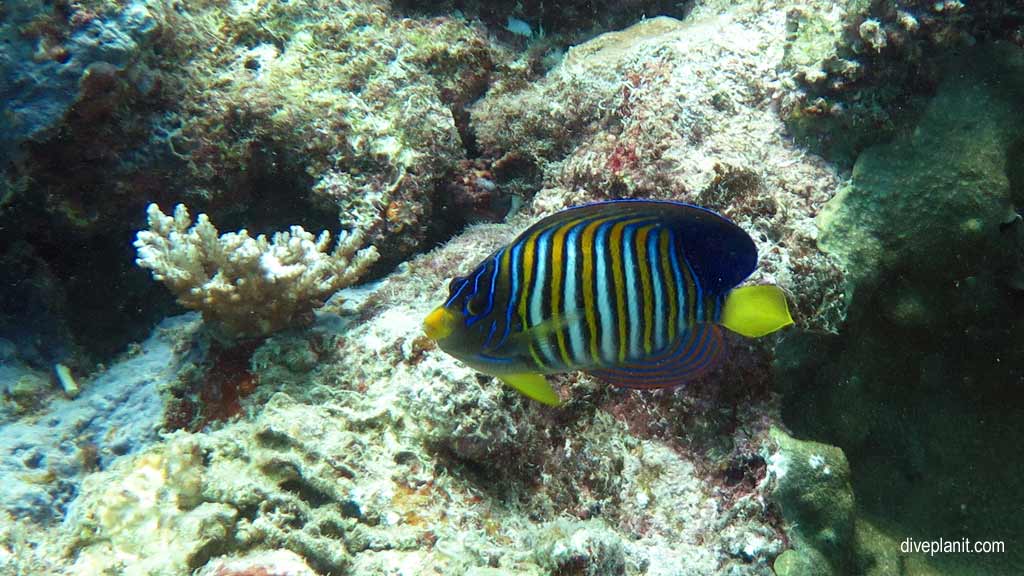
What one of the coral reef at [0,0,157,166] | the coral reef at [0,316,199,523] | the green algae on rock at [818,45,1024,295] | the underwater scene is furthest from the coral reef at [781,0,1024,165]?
the coral reef at [0,0,157,166]

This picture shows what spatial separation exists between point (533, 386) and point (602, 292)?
375mm

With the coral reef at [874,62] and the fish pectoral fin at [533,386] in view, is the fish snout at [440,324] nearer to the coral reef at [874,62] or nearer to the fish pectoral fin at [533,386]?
the fish pectoral fin at [533,386]

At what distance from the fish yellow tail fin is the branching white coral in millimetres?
2518

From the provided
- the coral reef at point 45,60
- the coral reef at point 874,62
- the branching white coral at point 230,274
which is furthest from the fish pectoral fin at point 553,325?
the coral reef at point 45,60

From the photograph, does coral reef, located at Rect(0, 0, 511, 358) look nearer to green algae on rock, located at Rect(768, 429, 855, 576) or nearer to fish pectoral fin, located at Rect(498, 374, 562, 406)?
fish pectoral fin, located at Rect(498, 374, 562, 406)

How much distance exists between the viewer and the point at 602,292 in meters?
1.56

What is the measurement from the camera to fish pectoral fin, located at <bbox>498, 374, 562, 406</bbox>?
1.70 m

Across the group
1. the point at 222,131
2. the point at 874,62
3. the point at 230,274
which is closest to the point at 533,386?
the point at 230,274

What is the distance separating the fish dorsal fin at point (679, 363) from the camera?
1706 mm

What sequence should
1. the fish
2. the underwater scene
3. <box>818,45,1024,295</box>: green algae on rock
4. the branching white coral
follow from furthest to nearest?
1. the branching white coral
2. <box>818,45,1024,295</box>: green algae on rock
3. the underwater scene
4. the fish

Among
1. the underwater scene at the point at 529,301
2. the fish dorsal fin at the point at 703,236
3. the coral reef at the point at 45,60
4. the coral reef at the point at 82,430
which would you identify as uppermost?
the coral reef at the point at 45,60

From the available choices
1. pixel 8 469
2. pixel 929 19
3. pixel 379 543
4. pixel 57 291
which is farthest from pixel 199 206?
pixel 929 19

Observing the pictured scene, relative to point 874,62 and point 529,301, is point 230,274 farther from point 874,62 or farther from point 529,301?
point 874,62

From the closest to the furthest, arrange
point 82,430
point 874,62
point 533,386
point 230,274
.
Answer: point 533,386
point 874,62
point 230,274
point 82,430
